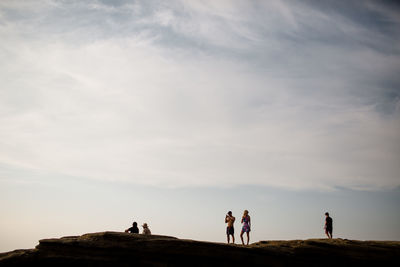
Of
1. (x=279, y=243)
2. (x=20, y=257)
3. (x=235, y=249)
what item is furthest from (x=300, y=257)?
(x=20, y=257)

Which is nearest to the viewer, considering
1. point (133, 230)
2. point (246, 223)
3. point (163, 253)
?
point (163, 253)

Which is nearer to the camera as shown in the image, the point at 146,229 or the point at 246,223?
the point at 146,229

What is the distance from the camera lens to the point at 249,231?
18.9m

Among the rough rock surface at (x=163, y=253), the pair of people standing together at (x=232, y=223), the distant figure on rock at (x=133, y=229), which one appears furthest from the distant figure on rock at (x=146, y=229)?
the pair of people standing together at (x=232, y=223)

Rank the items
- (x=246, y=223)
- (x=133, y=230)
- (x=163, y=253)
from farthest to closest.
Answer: (x=246, y=223) → (x=133, y=230) → (x=163, y=253)

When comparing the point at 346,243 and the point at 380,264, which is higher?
the point at 346,243

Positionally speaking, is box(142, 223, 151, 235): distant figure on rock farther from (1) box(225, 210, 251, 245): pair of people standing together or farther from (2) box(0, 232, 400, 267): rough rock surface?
(1) box(225, 210, 251, 245): pair of people standing together

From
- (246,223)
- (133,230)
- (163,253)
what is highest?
(246,223)

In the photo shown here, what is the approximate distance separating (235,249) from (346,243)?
8345mm

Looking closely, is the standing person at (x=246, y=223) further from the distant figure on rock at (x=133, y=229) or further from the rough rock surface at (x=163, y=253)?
the distant figure on rock at (x=133, y=229)

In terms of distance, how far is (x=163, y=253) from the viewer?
16.9 meters

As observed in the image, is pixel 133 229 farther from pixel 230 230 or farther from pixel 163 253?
pixel 230 230

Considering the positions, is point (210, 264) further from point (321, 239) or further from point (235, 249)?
point (321, 239)

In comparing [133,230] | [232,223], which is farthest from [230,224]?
[133,230]
